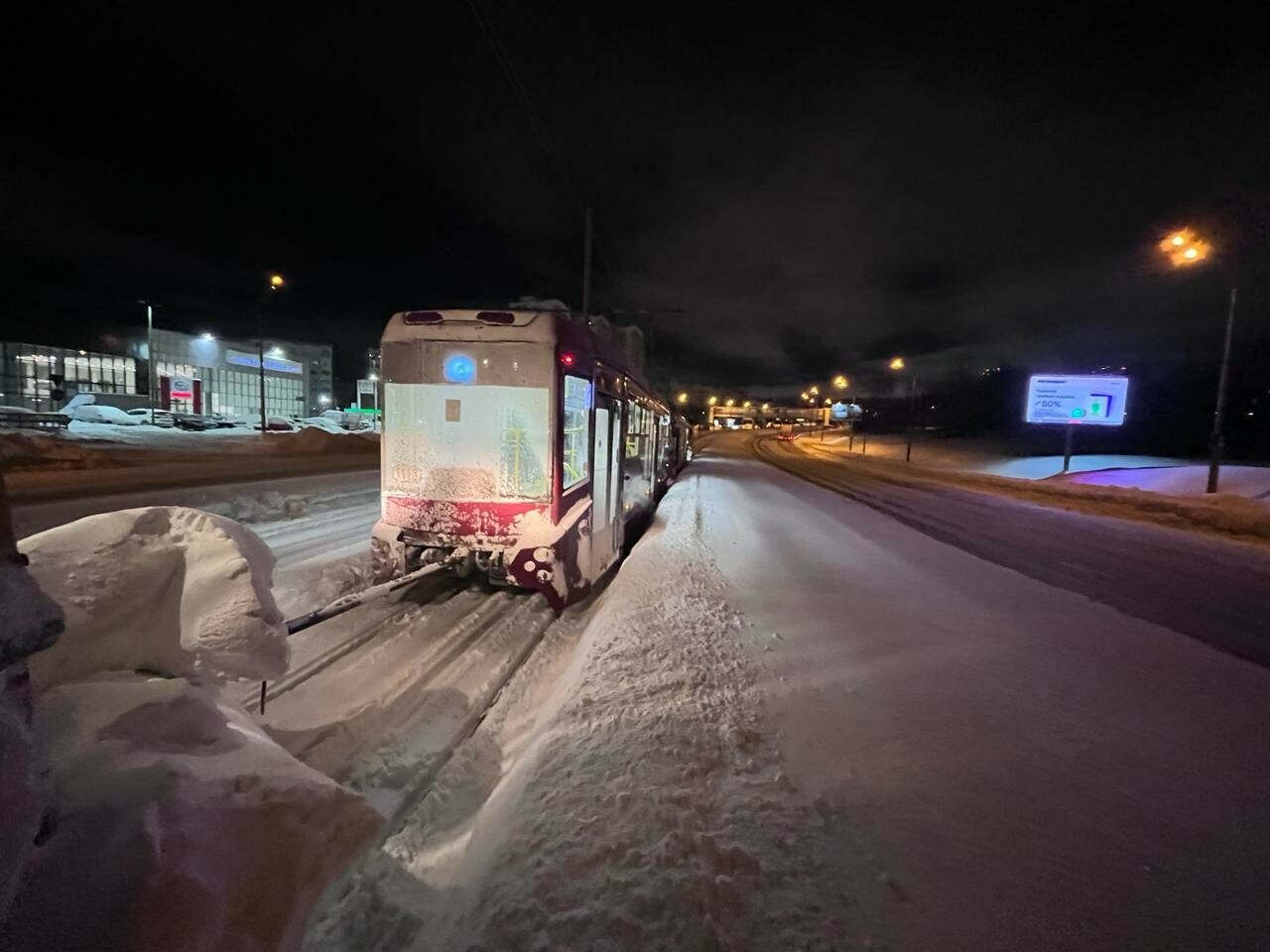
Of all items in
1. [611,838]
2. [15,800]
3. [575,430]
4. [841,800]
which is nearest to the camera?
[15,800]

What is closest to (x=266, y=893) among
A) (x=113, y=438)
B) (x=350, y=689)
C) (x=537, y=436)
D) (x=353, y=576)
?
(x=350, y=689)

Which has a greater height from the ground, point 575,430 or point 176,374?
point 176,374

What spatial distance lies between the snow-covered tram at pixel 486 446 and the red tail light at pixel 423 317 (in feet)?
0.04

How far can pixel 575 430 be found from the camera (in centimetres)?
744

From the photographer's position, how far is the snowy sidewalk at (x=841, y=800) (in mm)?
2299

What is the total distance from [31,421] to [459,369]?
38689 mm

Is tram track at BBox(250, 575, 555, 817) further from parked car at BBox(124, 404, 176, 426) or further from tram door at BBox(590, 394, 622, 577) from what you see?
parked car at BBox(124, 404, 176, 426)

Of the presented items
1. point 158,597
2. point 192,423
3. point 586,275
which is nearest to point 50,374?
point 192,423

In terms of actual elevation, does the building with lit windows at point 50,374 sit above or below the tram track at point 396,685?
above

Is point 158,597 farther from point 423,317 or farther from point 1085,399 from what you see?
point 1085,399

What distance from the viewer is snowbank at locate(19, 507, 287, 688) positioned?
253 cm

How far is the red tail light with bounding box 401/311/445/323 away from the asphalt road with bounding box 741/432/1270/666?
861cm

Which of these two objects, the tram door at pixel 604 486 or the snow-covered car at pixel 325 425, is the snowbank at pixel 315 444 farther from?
the tram door at pixel 604 486

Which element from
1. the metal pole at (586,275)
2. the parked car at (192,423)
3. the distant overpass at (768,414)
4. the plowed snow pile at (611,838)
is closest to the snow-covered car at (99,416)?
the parked car at (192,423)
